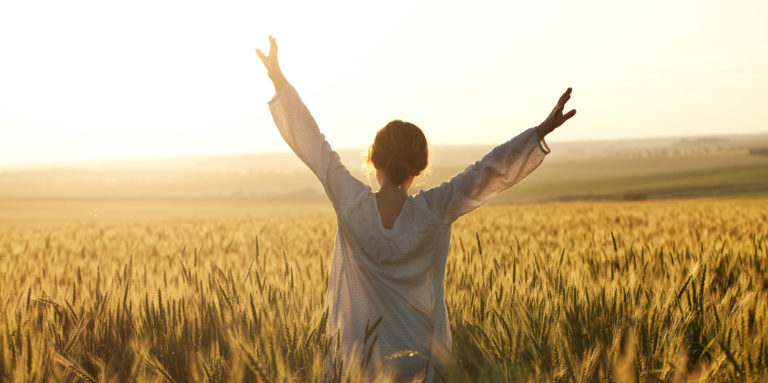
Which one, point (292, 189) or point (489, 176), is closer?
point (489, 176)

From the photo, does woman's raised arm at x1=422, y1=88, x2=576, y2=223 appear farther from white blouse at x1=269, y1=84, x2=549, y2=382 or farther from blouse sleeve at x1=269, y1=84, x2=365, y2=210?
blouse sleeve at x1=269, y1=84, x2=365, y2=210

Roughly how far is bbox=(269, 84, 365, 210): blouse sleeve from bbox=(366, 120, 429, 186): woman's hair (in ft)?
0.45

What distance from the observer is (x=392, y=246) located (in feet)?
7.95

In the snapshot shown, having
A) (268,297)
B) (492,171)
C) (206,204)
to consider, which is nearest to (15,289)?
(268,297)

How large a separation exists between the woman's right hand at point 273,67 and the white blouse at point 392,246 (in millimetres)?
44

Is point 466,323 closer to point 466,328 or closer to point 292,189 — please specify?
point 466,328

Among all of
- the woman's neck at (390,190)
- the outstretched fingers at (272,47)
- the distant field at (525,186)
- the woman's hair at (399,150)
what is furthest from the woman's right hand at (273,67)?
the distant field at (525,186)

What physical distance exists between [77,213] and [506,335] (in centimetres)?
2373

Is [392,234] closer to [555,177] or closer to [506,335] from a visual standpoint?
[506,335]

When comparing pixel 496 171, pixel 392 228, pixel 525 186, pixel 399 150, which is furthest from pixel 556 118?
pixel 525 186

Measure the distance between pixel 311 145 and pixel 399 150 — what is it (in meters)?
0.37

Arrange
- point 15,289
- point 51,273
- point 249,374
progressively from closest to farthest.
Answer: point 249,374
point 15,289
point 51,273

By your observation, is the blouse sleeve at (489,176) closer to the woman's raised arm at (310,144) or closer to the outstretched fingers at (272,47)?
the woman's raised arm at (310,144)

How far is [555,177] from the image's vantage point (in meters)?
56.3
